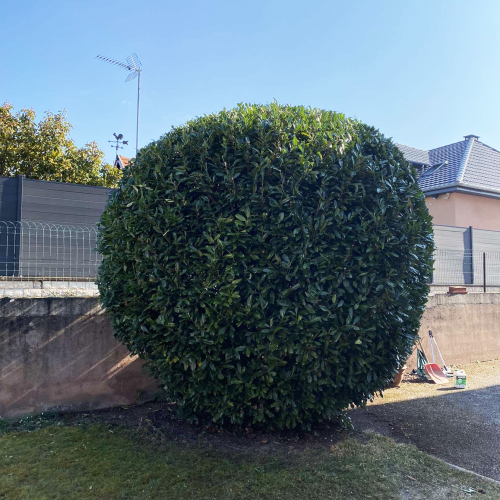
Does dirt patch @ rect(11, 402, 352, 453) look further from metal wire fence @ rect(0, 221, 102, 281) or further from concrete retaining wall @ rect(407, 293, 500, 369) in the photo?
concrete retaining wall @ rect(407, 293, 500, 369)

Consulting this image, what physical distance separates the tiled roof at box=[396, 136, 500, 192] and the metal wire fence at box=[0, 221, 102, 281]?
14.6 meters

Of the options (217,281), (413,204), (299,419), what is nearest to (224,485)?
(299,419)

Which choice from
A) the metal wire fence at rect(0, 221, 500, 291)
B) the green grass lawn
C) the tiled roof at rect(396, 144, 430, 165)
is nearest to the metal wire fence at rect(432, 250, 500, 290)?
the metal wire fence at rect(0, 221, 500, 291)

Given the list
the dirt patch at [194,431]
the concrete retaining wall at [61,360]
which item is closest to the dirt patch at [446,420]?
the dirt patch at [194,431]

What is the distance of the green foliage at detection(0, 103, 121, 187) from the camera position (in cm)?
1570

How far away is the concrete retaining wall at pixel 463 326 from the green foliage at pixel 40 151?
12.8 meters

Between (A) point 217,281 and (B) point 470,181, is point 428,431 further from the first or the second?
(B) point 470,181

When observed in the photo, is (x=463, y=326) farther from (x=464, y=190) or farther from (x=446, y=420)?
(x=464, y=190)

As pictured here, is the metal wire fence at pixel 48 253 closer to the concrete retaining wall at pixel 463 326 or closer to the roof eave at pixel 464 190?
the concrete retaining wall at pixel 463 326

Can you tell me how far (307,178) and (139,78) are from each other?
645 inches

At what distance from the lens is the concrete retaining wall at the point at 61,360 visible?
5.32m

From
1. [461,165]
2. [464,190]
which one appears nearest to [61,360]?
[464,190]

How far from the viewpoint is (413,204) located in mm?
4672

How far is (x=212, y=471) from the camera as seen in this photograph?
4012 millimetres
